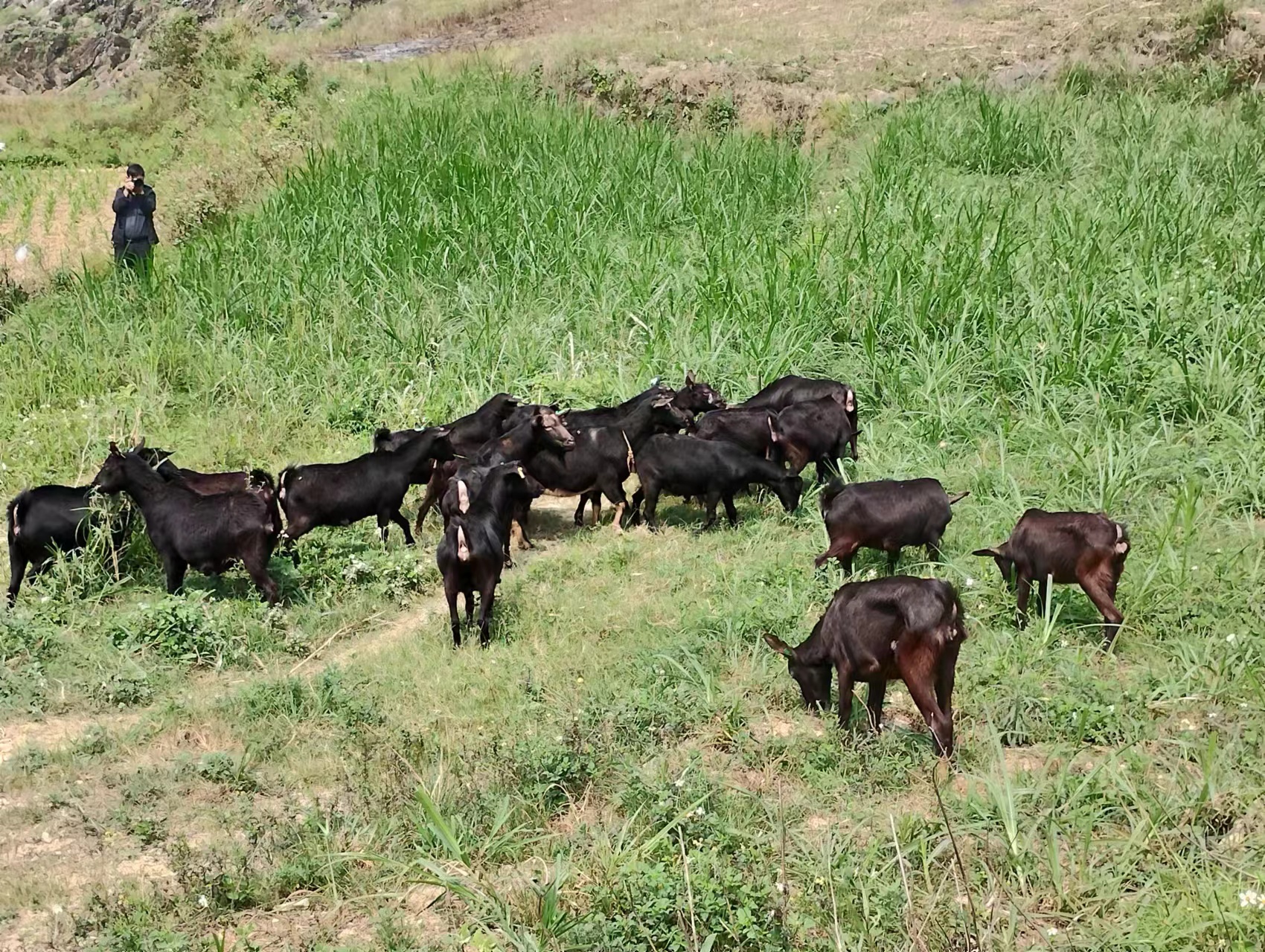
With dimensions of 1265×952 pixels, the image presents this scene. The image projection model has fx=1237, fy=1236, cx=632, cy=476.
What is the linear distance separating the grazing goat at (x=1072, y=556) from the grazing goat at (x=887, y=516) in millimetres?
567

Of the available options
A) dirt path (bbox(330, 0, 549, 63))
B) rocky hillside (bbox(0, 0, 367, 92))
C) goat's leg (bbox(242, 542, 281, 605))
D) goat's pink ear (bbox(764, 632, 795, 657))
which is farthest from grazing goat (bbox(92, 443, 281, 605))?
rocky hillside (bbox(0, 0, 367, 92))

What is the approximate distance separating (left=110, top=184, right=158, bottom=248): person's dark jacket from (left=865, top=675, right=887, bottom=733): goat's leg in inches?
367

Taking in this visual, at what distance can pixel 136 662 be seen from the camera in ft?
20.7

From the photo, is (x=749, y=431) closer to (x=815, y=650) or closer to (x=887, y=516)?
(x=887, y=516)

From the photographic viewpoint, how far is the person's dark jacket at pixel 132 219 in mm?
11766

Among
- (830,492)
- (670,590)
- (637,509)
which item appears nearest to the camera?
(830,492)

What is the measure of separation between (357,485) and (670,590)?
6.86 ft

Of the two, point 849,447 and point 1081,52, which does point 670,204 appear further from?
point 1081,52

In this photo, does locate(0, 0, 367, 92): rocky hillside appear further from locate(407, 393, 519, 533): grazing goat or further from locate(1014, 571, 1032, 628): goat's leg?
locate(1014, 571, 1032, 628): goat's leg

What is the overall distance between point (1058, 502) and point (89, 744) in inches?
203

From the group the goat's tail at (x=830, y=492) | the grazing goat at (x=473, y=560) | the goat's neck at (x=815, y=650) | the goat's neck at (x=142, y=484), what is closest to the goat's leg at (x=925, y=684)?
the goat's neck at (x=815, y=650)

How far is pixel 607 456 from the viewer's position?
7785 millimetres

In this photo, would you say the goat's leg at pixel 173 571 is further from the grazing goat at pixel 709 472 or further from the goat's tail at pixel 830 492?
the goat's tail at pixel 830 492

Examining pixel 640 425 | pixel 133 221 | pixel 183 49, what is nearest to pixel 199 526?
pixel 640 425
